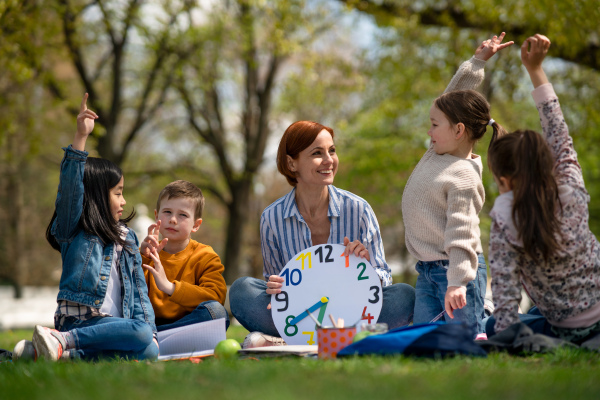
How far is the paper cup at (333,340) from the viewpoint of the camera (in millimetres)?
3443

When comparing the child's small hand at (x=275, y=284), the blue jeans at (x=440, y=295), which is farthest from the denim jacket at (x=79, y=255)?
the blue jeans at (x=440, y=295)

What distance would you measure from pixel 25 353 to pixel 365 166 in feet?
48.2

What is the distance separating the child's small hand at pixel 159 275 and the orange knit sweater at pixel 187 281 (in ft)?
0.24

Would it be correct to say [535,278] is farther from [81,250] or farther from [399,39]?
[399,39]

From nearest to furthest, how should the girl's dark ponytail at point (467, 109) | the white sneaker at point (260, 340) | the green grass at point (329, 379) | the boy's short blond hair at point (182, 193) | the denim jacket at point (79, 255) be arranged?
the green grass at point (329, 379)
the denim jacket at point (79, 255)
the girl's dark ponytail at point (467, 109)
the white sneaker at point (260, 340)
the boy's short blond hair at point (182, 193)

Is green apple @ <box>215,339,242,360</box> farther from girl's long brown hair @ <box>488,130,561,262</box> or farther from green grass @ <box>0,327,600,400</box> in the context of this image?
girl's long brown hair @ <box>488,130,561,262</box>

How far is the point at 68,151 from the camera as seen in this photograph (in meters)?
4.03

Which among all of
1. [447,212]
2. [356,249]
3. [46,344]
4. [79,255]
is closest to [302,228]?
[356,249]

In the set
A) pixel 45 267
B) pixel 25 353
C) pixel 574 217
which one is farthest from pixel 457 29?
pixel 45 267

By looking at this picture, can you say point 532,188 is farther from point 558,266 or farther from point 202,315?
point 202,315

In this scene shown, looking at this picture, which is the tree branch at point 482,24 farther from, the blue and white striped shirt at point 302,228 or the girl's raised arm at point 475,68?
the blue and white striped shirt at point 302,228

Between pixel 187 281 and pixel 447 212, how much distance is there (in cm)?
195

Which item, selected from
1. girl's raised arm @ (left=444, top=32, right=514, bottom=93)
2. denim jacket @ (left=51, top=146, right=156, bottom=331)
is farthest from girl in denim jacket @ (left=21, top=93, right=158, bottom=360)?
girl's raised arm @ (left=444, top=32, right=514, bottom=93)

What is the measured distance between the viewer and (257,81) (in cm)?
1761
